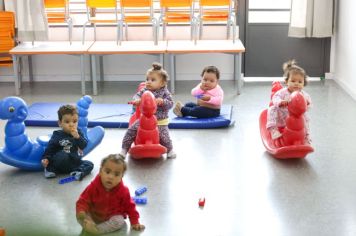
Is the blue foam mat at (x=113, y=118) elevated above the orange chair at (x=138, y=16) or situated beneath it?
situated beneath

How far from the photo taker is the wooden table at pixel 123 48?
19.7ft

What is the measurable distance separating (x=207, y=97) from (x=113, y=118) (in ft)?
3.07

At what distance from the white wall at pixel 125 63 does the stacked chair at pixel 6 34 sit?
0.38m

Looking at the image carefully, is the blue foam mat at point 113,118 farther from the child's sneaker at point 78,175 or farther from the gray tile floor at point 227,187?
the child's sneaker at point 78,175

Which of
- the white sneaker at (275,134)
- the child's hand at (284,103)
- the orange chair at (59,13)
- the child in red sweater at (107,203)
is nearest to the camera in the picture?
the child in red sweater at (107,203)

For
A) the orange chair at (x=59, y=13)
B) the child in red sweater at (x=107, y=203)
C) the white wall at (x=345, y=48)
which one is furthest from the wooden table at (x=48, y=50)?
the child in red sweater at (x=107, y=203)

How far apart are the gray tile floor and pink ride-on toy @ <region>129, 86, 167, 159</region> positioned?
9cm

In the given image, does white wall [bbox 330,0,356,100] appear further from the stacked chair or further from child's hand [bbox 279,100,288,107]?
the stacked chair

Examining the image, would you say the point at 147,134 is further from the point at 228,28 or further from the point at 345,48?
the point at 345,48

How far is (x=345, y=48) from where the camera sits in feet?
20.4

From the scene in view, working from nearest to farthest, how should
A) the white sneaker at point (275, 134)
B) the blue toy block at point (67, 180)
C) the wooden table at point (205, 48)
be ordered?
the blue toy block at point (67, 180), the white sneaker at point (275, 134), the wooden table at point (205, 48)

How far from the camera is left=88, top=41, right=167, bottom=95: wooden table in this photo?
602cm

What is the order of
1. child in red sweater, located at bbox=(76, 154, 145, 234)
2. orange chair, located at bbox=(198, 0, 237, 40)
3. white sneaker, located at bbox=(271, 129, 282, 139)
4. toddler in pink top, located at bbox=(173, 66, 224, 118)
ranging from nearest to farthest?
1. child in red sweater, located at bbox=(76, 154, 145, 234)
2. white sneaker, located at bbox=(271, 129, 282, 139)
3. toddler in pink top, located at bbox=(173, 66, 224, 118)
4. orange chair, located at bbox=(198, 0, 237, 40)

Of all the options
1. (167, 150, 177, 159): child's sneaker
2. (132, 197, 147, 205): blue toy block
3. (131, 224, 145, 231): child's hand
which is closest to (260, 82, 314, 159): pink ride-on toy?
(167, 150, 177, 159): child's sneaker
